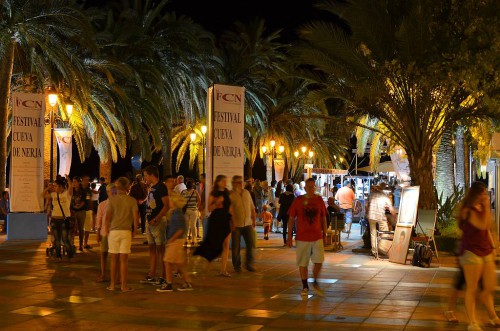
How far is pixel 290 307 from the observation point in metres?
9.87

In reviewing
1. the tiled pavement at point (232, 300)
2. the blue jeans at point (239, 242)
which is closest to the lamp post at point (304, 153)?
the tiled pavement at point (232, 300)

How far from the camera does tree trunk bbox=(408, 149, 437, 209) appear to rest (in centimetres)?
1841

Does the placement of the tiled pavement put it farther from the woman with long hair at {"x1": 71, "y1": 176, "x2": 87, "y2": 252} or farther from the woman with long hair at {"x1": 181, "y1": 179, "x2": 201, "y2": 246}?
the woman with long hair at {"x1": 181, "y1": 179, "x2": 201, "y2": 246}

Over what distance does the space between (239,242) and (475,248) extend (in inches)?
233

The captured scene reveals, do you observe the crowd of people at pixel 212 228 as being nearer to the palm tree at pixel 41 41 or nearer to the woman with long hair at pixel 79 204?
the woman with long hair at pixel 79 204

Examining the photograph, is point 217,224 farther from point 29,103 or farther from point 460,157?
point 460,157

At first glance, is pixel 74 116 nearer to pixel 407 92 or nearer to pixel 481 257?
pixel 407 92

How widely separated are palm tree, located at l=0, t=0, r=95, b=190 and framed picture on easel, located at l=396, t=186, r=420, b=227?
10.4 meters

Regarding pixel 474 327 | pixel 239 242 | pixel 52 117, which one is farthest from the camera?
pixel 52 117

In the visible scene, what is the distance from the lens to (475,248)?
8289mm

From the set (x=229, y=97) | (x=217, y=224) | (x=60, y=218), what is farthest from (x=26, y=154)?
(x=217, y=224)

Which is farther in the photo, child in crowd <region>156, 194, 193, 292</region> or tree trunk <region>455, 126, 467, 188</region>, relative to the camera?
tree trunk <region>455, 126, 467, 188</region>

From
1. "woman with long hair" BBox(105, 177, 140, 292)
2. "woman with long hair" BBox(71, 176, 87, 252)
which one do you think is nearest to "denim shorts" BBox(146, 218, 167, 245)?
"woman with long hair" BBox(105, 177, 140, 292)

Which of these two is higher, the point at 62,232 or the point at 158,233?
the point at 158,233
